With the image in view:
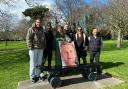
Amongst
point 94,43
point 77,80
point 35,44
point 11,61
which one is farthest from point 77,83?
point 11,61

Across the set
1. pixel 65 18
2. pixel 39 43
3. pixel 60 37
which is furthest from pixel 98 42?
pixel 65 18

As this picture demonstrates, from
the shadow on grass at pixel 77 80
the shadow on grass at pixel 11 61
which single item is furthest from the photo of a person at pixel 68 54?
the shadow on grass at pixel 11 61

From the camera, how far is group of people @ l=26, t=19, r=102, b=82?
35.3 ft

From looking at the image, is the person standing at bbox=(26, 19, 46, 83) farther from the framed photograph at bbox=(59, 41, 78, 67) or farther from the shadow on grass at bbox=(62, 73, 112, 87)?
the shadow on grass at bbox=(62, 73, 112, 87)

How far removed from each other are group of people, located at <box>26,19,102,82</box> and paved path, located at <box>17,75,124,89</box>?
0.42 metres

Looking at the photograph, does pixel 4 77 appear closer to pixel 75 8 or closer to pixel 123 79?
pixel 123 79

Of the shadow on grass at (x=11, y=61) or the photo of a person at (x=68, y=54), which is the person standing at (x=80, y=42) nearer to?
the photo of a person at (x=68, y=54)

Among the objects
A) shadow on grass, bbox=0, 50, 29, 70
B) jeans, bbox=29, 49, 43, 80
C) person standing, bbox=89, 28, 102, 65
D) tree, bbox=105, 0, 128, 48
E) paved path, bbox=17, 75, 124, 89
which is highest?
tree, bbox=105, 0, 128, 48

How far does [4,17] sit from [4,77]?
16.7 m

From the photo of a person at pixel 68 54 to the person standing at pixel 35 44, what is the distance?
0.87m

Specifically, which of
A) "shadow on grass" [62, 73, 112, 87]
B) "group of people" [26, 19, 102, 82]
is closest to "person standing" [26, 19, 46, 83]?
"group of people" [26, 19, 102, 82]

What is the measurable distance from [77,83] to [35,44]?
6.68 ft

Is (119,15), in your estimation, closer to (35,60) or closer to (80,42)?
(80,42)

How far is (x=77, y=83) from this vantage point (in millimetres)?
10938
